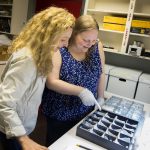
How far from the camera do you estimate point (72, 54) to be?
1.33m

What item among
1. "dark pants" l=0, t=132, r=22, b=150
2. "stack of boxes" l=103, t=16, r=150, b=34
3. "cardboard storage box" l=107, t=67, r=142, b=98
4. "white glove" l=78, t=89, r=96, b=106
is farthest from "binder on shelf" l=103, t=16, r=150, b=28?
"dark pants" l=0, t=132, r=22, b=150

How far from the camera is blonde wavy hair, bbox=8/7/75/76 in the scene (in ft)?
2.98

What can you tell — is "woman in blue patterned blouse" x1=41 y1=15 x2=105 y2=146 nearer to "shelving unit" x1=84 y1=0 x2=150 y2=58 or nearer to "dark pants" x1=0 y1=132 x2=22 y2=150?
"dark pants" x1=0 y1=132 x2=22 y2=150

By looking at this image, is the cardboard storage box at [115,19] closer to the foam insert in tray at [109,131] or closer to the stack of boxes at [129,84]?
the stack of boxes at [129,84]

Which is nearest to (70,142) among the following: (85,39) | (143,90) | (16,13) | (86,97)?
(86,97)

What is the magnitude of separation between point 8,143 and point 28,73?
33cm

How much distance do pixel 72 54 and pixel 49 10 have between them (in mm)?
398

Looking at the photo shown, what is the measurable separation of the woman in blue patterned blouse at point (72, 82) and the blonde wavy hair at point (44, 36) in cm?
31

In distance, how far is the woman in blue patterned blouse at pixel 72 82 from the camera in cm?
125

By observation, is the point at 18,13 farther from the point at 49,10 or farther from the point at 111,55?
the point at 49,10

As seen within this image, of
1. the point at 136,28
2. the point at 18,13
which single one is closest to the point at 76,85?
the point at 136,28

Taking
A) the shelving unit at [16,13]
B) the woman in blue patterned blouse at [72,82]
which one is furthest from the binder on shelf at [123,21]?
the woman in blue patterned blouse at [72,82]

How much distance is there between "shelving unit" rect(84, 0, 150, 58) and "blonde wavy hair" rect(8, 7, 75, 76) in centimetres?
214

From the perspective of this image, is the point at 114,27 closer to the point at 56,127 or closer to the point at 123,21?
the point at 123,21
